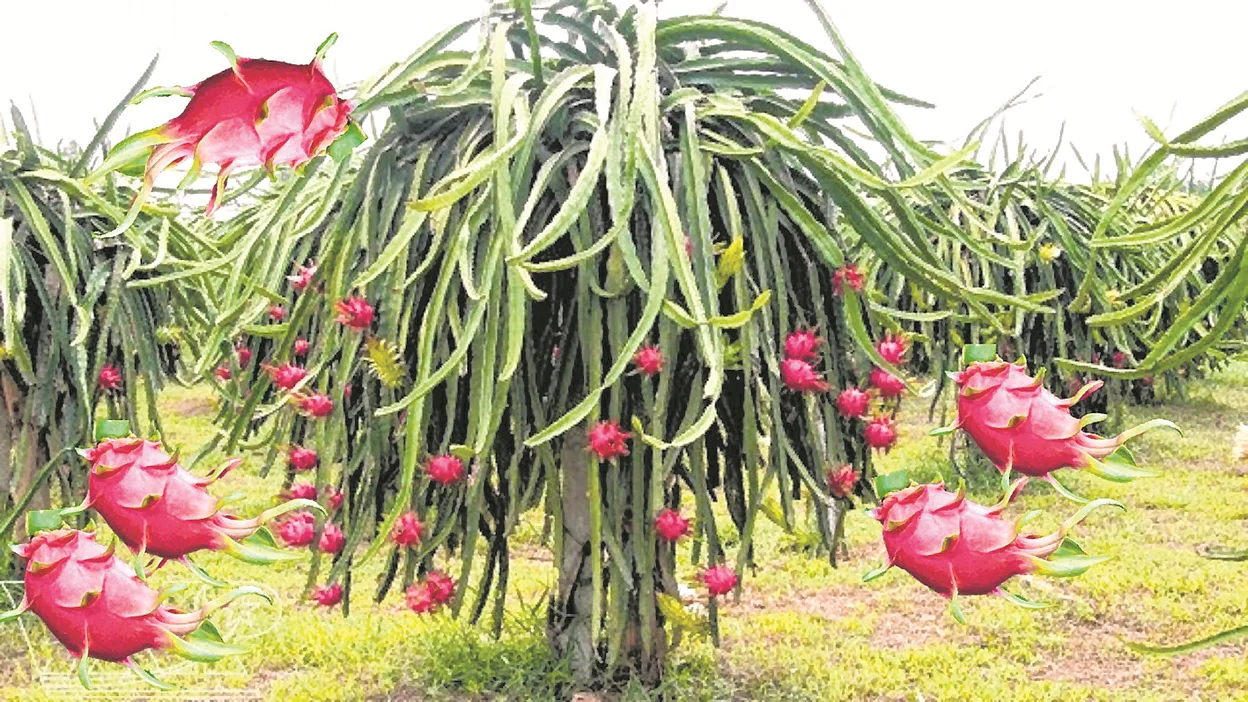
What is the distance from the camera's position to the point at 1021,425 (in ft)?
Answer: 4.16

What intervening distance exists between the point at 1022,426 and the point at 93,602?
960mm

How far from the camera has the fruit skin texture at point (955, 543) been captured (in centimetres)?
122

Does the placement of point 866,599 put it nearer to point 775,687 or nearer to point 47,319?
point 775,687

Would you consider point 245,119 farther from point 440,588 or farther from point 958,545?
point 440,588

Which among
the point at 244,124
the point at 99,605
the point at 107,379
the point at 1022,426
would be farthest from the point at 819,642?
the point at 244,124

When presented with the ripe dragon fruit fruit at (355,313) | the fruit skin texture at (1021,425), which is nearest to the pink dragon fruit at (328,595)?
the ripe dragon fruit fruit at (355,313)

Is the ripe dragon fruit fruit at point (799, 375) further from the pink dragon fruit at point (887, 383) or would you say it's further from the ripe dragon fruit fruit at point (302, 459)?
the ripe dragon fruit fruit at point (302, 459)

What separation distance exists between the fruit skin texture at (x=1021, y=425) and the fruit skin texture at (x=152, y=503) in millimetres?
705

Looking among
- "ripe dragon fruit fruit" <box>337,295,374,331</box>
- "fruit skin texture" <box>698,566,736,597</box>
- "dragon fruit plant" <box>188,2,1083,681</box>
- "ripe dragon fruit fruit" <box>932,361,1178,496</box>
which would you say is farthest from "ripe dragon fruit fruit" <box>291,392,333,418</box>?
"ripe dragon fruit fruit" <box>932,361,1178,496</box>

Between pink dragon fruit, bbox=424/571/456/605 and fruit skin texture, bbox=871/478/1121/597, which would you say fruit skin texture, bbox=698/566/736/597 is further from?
fruit skin texture, bbox=871/478/1121/597

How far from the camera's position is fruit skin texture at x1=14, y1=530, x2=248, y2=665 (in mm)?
1186

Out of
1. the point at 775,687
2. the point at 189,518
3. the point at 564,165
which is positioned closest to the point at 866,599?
the point at 775,687

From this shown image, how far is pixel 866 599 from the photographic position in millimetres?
4195

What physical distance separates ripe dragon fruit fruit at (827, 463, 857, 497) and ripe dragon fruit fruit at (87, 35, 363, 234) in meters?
1.15
